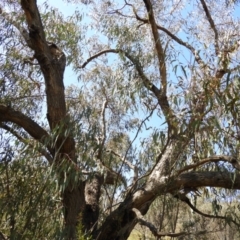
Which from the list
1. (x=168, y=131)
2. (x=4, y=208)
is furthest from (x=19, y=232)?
(x=168, y=131)

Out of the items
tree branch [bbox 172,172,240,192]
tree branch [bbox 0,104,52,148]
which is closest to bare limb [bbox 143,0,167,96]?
tree branch [bbox 172,172,240,192]

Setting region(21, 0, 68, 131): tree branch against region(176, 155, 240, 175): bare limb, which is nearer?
region(176, 155, 240, 175): bare limb

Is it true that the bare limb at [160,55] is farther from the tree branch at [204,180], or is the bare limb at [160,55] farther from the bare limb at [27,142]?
the bare limb at [27,142]

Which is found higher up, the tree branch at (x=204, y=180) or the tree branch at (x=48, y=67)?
the tree branch at (x=48, y=67)

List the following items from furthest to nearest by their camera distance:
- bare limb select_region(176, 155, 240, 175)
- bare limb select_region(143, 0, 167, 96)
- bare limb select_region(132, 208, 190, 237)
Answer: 1. bare limb select_region(143, 0, 167, 96)
2. bare limb select_region(176, 155, 240, 175)
3. bare limb select_region(132, 208, 190, 237)

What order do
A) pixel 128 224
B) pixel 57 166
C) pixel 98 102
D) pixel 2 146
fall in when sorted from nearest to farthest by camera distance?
1. pixel 57 166
2. pixel 128 224
3. pixel 2 146
4. pixel 98 102

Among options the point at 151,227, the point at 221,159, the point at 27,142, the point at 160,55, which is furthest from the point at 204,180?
the point at 160,55

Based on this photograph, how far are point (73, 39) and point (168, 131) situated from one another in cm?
Result: 226

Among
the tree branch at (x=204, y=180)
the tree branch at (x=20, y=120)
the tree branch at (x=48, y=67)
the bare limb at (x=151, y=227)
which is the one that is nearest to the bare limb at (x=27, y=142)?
the tree branch at (x=20, y=120)

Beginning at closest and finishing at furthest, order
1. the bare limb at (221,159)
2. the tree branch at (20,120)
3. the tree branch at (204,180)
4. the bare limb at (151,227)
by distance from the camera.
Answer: the bare limb at (151,227), the bare limb at (221,159), the tree branch at (204,180), the tree branch at (20,120)

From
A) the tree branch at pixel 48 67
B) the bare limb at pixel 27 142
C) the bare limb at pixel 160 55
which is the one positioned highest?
the bare limb at pixel 160 55

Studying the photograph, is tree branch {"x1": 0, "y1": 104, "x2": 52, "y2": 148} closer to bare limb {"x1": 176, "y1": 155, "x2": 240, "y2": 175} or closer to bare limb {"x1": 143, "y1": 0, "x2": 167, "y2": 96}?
bare limb {"x1": 176, "y1": 155, "x2": 240, "y2": 175}

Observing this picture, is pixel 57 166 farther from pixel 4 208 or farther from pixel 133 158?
pixel 133 158

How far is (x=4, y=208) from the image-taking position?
107 inches
